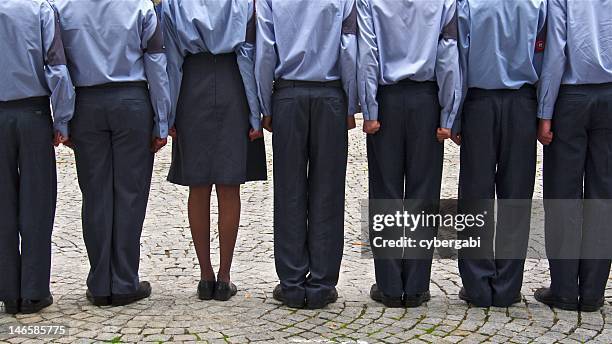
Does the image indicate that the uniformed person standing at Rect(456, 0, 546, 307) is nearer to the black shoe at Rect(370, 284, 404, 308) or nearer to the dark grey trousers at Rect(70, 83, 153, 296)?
the black shoe at Rect(370, 284, 404, 308)

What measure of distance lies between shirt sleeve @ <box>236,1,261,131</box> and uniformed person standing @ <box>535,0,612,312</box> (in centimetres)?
186

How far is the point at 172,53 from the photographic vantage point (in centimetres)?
575

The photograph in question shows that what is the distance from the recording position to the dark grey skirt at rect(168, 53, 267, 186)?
575cm

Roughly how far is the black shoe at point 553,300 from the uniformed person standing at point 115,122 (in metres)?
2.75

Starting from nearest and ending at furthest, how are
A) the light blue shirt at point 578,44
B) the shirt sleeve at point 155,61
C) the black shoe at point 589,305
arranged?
the light blue shirt at point 578,44
the shirt sleeve at point 155,61
the black shoe at point 589,305

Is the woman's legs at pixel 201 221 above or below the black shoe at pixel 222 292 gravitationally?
above

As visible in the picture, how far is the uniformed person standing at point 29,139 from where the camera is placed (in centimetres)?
540

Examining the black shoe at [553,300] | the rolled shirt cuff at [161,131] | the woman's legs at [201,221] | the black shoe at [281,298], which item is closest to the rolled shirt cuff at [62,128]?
the rolled shirt cuff at [161,131]

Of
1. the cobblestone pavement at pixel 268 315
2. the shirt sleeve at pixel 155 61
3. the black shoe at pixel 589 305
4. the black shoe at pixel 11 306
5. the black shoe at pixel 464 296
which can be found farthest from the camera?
the black shoe at pixel 464 296

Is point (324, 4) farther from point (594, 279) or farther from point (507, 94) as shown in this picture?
point (594, 279)

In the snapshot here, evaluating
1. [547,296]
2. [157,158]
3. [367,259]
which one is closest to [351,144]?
[157,158]

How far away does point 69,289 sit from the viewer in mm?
6234

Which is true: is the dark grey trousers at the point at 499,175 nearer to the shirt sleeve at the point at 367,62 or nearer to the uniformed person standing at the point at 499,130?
the uniformed person standing at the point at 499,130

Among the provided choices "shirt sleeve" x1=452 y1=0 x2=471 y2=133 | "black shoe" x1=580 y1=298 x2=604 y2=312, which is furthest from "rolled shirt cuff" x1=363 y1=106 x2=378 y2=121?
"black shoe" x1=580 y1=298 x2=604 y2=312
